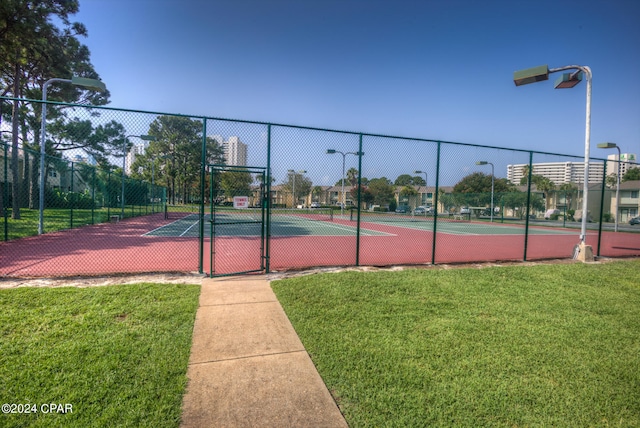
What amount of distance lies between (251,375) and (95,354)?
160 cm

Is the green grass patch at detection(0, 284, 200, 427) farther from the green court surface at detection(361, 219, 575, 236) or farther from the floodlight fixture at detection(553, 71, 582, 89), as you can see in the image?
the green court surface at detection(361, 219, 575, 236)

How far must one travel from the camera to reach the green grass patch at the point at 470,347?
2607mm

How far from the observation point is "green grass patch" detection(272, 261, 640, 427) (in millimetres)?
2607

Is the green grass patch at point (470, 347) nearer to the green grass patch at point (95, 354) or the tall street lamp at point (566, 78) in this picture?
the green grass patch at point (95, 354)

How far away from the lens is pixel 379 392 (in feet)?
9.05

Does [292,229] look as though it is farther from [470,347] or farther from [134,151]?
[134,151]

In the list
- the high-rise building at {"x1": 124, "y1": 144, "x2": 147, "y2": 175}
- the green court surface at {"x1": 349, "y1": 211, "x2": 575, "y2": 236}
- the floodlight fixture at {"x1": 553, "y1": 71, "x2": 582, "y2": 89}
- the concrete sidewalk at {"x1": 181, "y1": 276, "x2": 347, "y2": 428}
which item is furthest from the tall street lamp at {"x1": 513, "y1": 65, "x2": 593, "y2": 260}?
the high-rise building at {"x1": 124, "y1": 144, "x2": 147, "y2": 175}

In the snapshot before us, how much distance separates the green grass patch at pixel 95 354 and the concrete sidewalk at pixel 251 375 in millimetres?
172

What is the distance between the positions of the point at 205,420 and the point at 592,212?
163ft

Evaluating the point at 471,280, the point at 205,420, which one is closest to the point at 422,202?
the point at 471,280

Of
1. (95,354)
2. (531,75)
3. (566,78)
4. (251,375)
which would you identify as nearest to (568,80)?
(566,78)

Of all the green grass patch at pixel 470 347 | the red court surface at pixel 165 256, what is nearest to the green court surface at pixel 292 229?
the red court surface at pixel 165 256

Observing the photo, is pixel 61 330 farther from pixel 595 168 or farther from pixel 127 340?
pixel 595 168

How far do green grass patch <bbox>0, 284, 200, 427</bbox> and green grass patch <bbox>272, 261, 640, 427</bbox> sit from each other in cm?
142
